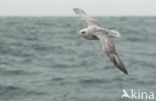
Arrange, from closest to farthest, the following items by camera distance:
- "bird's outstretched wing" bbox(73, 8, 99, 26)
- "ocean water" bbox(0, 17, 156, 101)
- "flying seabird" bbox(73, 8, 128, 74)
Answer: "flying seabird" bbox(73, 8, 128, 74) < "bird's outstretched wing" bbox(73, 8, 99, 26) < "ocean water" bbox(0, 17, 156, 101)

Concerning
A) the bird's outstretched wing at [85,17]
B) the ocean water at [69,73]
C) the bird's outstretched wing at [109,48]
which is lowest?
the ocean water at [69,73]

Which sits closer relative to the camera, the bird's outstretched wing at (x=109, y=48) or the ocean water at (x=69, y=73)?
the bird's outstretched wing at (x=109, y=48)

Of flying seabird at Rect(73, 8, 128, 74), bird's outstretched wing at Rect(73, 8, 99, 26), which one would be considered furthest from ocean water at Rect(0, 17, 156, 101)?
flying seabird at Rect(73, 8, 128, 74)

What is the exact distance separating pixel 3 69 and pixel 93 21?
37.6 ft

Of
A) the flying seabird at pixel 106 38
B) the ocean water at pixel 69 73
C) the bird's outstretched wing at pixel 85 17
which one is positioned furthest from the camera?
the ocean water at pixel 69 73

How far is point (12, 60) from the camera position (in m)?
22.2

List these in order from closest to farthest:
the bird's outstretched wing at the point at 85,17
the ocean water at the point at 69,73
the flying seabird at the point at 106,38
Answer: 1. the flying seabird at the point at 106,38
2. the bird's outstretched wing at the point at 85,17
3. the ocean water at the point at 69,73

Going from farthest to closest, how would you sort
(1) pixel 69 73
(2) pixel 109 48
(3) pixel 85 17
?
(1) pixel 69 73 → (3) pixel 85 17 → (2) pixel 109 48

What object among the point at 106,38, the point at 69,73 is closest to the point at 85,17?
the point at 106,38

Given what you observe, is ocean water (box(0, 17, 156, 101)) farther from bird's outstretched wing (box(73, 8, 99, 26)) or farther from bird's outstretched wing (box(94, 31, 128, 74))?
bird's outstretched wing (box(94, 31, 128, 74))

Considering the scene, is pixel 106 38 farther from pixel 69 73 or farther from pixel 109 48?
pixel 69 73

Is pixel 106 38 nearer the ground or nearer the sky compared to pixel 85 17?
nearer the ground

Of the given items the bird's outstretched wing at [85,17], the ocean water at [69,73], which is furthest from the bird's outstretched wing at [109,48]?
the ocean water at [69,73]

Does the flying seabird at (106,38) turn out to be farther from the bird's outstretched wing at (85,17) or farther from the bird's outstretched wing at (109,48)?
the bird's outstretched wing at (85,17)
